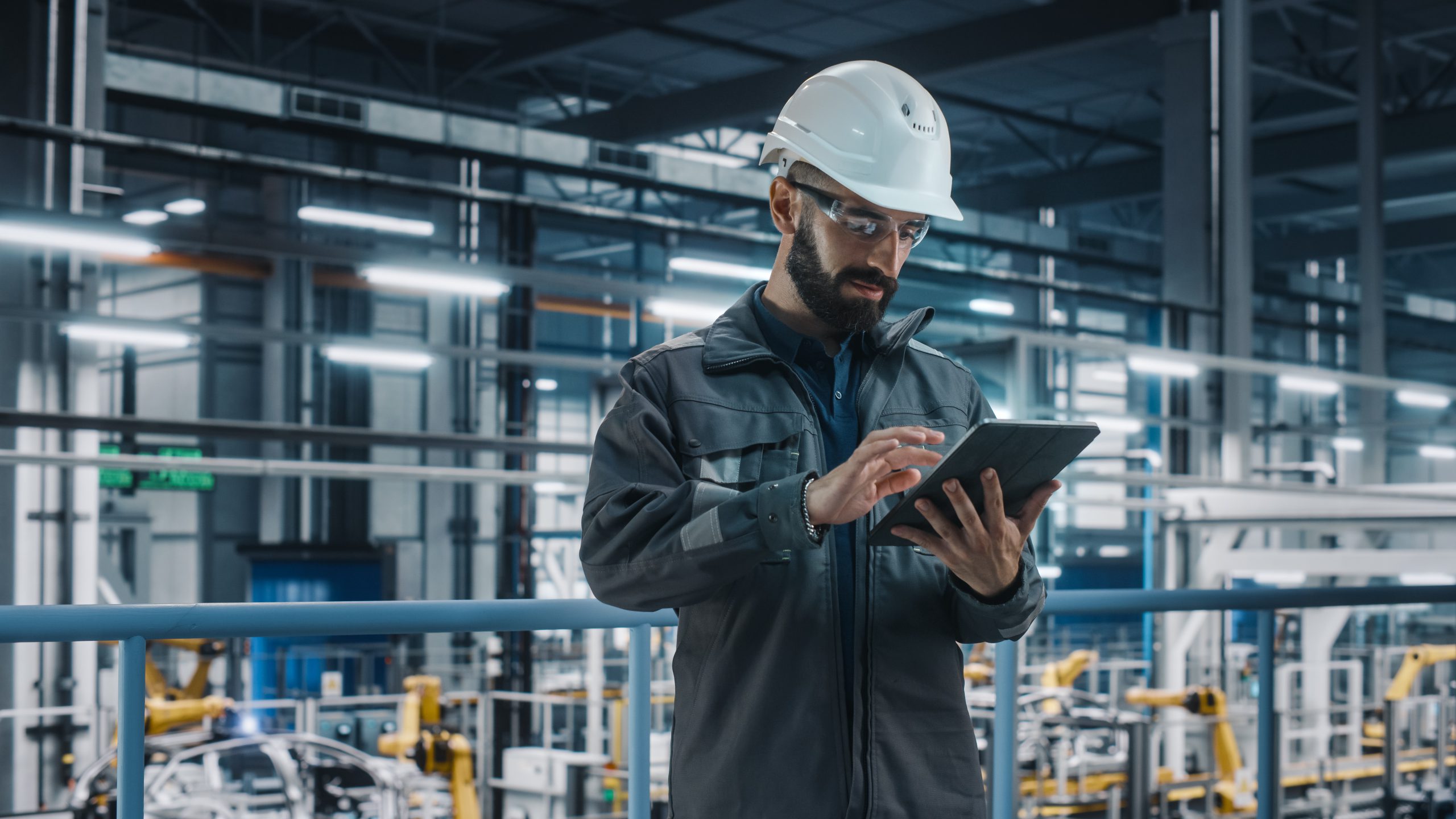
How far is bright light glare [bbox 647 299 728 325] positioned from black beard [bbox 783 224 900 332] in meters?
4.69

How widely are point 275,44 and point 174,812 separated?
35.5 ft

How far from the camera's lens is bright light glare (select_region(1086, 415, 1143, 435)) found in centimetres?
798

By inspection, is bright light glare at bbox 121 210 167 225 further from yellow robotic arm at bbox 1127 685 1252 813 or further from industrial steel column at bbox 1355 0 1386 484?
industrial steel column at bbox 1355 0 1386 484

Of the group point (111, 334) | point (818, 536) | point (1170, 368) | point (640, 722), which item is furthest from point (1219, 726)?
point (111, 334)

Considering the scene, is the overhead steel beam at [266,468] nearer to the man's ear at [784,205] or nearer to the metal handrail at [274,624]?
the metal handrail at [274,624]

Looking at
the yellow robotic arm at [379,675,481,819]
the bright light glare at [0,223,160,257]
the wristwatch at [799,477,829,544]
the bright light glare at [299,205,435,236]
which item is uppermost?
the bright light glare at [299,205,435,236]

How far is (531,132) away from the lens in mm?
14250

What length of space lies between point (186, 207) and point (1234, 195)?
41.0ft

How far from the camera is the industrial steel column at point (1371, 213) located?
12352 millimetres

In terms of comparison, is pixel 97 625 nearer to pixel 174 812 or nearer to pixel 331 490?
pixel 174 812

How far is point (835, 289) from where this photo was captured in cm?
154

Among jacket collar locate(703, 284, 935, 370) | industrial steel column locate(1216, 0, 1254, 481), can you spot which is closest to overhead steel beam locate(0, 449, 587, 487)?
jacket collar locate(703, 284, 935, 370)

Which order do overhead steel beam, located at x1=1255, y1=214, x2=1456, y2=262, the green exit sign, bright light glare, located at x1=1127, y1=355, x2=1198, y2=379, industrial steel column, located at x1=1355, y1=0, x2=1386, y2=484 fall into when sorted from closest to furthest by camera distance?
bright light glare, located at x1=1127, y1=355, x2=1198, y2=379 → industrial steel column, located at x1=1355, y1=0, x2=1386, y2=484 → the green exit sign → overhead steel beam, located at x1=1255, y1=214, x2=1456, y2=262

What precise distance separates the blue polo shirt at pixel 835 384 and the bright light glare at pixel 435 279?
476 centimetres
